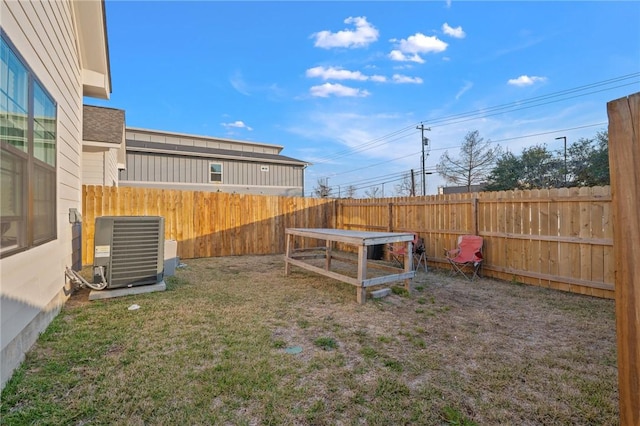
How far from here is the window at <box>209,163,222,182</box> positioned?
15312 millimetres

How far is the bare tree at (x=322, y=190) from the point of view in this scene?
26.5 metres

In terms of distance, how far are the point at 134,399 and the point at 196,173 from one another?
14338 millimetres

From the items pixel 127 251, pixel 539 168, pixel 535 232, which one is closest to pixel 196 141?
pixel 127 251

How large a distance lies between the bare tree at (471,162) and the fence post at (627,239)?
20.6 m

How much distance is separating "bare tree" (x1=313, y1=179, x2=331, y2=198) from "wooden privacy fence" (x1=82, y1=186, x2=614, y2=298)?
55.0 ft

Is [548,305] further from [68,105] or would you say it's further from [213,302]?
[68,105]

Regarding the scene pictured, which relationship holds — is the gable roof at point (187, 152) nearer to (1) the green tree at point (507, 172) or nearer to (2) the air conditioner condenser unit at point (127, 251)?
(2) the air conditioner condenser unit at point (127, 251)

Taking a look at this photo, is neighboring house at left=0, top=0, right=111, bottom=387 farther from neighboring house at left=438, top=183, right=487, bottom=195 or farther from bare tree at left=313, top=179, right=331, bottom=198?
bare tree at left=313, top=179, right=331, bottom=198

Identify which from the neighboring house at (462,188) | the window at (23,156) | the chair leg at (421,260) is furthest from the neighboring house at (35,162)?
the neighboring house at (462,188)

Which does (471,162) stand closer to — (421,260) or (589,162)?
(589,162)

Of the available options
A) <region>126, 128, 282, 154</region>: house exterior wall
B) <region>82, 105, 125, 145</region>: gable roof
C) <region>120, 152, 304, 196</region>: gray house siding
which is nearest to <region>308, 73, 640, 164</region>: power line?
<region>120, 152, 304, 196</region>: gray house siding

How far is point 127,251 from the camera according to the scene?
4.20 m

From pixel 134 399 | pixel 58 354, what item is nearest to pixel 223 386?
pixel 134 399

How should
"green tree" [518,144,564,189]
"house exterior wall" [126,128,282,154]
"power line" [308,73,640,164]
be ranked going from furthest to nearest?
"green tree" [518,144,564,189]
"house exterior wall" [126,128,282,154]
"power line" [308,73,640,164]
